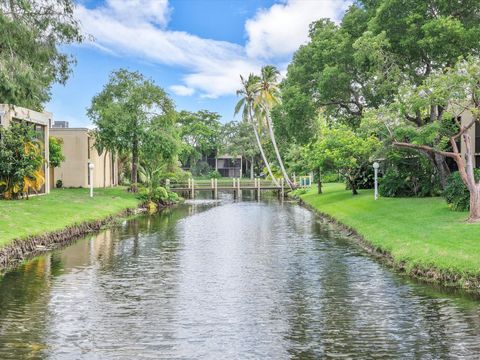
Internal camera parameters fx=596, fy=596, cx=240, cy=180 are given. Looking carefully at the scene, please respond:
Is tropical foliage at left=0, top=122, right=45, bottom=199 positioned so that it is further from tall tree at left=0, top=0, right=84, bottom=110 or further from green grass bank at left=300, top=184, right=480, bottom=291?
green grass bank at left=300, top=184, right=480, bottom=291

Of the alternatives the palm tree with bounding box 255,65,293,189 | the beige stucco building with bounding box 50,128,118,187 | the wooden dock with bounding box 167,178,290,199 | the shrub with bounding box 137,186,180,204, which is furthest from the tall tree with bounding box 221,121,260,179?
the shrub with bounding box 137,186,180,204

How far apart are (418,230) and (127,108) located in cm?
3134

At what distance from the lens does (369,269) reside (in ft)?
57.9

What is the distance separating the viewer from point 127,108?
47.4m

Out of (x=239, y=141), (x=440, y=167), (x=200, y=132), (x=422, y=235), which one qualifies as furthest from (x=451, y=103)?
(x=239, y=141)

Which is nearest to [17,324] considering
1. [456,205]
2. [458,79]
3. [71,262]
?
[71,262]

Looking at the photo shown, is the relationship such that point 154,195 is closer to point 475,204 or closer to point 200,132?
point 475,204

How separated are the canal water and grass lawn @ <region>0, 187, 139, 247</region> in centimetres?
152

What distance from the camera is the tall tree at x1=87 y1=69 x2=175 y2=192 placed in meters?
46.6

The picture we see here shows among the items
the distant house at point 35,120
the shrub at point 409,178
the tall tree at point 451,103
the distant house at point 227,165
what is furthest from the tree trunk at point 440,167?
the distant house at point 227,165

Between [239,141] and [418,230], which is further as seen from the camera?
→ [239,141]

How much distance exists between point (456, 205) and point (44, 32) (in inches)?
718

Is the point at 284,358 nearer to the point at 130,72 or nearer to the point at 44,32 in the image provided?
the point at 44,32

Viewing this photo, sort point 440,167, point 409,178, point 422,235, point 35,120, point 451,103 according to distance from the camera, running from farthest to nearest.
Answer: point 35,120 → point 409,178 → point 440,167 → point 451,103 → point 422,235
